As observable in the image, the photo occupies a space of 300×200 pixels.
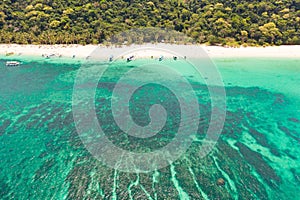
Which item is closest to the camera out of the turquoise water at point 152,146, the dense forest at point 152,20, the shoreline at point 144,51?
the turquoise water at point 152,146

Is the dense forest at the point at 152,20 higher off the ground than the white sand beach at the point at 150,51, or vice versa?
the dense forest at the point at 152,20

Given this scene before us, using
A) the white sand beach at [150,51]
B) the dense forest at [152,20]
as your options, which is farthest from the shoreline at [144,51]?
the dense forest at [152,20]

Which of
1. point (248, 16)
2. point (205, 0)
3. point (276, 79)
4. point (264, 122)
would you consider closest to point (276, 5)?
point (248, 16)

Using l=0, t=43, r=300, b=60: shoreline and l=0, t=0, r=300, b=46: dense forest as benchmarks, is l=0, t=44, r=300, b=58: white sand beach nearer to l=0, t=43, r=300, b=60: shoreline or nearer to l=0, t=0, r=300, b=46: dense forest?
l=0, t=43, r=300, b=60: shoreline

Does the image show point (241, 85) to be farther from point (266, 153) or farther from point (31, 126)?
point (31, 126)

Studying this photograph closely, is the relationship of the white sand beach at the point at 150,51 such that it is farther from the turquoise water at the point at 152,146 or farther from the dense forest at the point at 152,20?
the turquoise water at the point at 152,146

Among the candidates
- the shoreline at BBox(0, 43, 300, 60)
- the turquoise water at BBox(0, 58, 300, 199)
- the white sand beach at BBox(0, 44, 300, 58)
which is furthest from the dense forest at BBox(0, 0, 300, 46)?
the turquoise water at BBox(0, 58, 300, 199)

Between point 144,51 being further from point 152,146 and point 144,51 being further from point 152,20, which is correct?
point 152,146
